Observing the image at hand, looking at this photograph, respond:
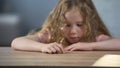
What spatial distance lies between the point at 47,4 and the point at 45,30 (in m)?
0.34

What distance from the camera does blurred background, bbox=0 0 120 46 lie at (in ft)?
6.04

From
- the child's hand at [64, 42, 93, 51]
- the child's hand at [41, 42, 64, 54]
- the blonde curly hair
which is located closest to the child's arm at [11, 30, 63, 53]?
the child's hand at [41, 42, 64, 54]

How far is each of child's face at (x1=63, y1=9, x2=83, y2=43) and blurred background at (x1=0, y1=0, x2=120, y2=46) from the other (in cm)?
40

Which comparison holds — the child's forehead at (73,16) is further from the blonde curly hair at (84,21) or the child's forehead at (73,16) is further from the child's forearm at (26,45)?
the child's forearm at (26,45)

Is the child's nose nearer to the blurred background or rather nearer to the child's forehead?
the child's forehead

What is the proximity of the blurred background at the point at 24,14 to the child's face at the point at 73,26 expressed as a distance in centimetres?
40

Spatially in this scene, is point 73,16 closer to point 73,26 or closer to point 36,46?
point 73,26

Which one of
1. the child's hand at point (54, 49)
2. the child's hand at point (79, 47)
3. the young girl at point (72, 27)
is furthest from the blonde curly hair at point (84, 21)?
the child's hand at point (54, 49)

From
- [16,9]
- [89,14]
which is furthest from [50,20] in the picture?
[16,9]

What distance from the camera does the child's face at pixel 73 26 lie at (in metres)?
1.42

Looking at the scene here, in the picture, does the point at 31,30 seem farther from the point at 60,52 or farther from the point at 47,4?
the point at 60,52

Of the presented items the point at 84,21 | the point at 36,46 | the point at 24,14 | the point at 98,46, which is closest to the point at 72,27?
the point at 84,21

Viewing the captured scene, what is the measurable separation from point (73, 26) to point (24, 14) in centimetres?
54

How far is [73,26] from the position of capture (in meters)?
1.41
